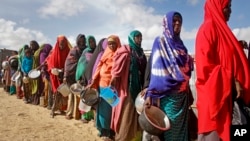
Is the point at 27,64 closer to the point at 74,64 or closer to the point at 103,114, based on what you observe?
the point at 74,64

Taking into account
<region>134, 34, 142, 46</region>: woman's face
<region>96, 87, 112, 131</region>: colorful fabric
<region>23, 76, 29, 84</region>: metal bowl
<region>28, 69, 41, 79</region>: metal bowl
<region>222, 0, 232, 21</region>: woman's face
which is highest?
<region>222, 0, 232, 21</region>: woman's face

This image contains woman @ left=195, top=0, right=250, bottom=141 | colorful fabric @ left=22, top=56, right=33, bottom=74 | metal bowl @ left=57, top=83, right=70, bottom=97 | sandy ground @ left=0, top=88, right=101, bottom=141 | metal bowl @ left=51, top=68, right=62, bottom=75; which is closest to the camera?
woman @ left=195, top=0, right=250, bottom=141

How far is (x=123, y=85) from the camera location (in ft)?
17.7

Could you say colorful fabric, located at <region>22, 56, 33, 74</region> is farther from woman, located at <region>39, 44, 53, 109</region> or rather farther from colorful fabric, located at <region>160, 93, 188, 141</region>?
colorful fabric, located at <region>160, 93, 188, 141</region>

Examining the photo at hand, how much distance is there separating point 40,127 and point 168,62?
4298 millimetres

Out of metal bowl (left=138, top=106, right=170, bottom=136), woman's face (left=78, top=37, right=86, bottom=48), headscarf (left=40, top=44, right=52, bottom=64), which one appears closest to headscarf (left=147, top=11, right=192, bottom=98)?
metal bowl (left=138, top=106, right=170, bottom=136)

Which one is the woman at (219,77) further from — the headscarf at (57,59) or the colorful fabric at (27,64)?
the colorful fabric at (27,64)

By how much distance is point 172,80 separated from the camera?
3984 mm

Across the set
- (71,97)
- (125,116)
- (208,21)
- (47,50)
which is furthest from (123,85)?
(47,50)

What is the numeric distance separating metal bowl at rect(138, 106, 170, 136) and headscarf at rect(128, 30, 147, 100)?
150cm

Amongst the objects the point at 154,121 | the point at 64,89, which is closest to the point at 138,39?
the point at 154,121

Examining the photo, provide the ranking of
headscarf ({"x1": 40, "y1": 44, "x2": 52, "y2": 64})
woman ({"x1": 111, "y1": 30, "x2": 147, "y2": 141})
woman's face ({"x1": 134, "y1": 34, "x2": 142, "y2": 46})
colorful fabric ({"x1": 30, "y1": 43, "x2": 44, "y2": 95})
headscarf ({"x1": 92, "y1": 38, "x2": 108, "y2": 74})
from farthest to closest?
colorful fabric ({"x1": 30, "y1": 43, "x2": 44, "y2": 95}), headscarf ({"x1": 40, "y1": 44, "x2": 52, "y2": 64}), headscarf ({"x1": 92, "y1": 38, "x2": 108, "y2": 74}), woman's face ({"x1": 134, "y1": 34, "x2": 142, "y2": 46}), woman ({"x1": 111, "y1": 30, "x2": 147, "y2": 141})

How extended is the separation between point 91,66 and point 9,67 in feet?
28.1

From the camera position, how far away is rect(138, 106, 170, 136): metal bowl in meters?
3.56
